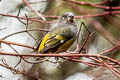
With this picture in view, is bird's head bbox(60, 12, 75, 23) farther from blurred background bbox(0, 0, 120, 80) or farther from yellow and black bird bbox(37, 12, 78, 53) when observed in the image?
blurred background bbox(0, 0, 120, 80)

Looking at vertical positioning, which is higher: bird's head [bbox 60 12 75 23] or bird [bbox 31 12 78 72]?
bird's head [bbox 60 12 75 23]

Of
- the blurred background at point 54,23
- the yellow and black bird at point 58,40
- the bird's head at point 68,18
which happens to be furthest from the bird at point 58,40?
the blurred background at point 54,23

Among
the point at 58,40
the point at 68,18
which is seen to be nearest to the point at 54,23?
the point at 68,18

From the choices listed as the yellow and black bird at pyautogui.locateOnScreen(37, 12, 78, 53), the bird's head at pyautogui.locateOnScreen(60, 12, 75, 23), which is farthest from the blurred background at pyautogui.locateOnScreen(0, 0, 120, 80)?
the yellow and black bird at pyautogui.locateOnScreen(37, 12, 78, 53)

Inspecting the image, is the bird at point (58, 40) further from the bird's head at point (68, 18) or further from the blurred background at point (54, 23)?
the blurred background at point (54, 23)

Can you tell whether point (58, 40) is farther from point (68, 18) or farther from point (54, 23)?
point (54, 23)

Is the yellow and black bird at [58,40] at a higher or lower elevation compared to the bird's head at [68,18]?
lower

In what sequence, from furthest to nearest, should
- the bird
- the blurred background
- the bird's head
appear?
the blurred background
the bird's head
the bird

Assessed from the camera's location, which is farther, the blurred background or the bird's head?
the blurred background

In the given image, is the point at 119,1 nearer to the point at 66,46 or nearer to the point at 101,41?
the point at 101,41

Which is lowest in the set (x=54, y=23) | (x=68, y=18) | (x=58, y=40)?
(x=58, y=40)

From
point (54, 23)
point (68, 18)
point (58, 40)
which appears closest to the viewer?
point (58, 40)

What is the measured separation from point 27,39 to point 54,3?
1.69 meters

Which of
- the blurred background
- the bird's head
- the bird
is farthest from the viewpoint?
the blurred background
